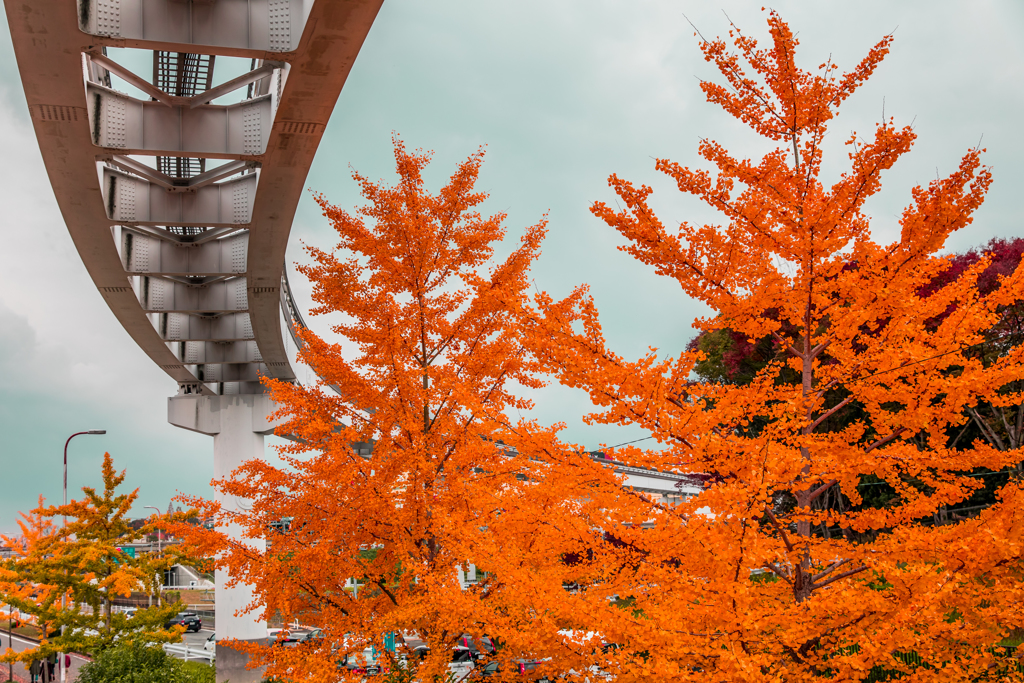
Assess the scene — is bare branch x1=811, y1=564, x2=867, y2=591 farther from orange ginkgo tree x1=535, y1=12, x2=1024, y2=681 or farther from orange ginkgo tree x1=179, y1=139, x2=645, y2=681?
orange ginkgo tree x1=179, y1=139, x2=645, y2=681

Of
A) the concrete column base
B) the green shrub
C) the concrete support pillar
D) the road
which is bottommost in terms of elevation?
the road

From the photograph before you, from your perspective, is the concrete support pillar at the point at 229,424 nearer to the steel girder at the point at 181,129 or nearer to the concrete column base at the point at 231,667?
the concrete column base at the point at 231,667

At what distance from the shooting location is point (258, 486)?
10258mm

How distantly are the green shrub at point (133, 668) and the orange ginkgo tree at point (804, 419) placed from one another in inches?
337

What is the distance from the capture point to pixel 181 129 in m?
9.80

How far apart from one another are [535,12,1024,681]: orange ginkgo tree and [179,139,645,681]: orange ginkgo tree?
219 centimetres

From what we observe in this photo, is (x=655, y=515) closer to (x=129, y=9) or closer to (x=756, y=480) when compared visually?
(x=756, y=480)

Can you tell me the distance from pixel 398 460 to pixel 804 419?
18.0 feet

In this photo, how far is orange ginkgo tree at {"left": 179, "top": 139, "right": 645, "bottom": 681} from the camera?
8.16 m

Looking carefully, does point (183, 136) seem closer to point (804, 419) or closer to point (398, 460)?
point (398, 460)

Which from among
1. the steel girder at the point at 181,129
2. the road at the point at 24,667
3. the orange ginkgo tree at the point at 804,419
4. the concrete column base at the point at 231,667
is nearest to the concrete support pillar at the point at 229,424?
the concrete column base at the point at 231,667

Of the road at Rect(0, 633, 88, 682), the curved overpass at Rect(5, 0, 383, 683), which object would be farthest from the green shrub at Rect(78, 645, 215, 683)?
the road at Rect(0, 633, 88, 682)

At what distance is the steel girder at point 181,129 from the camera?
7195 mm

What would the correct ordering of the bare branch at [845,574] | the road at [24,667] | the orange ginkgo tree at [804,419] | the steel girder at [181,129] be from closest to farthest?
the orange ginkgo tree at [804,419], the bare branch at [845,574], the steel girder at [181,129], the road at [24,667]
